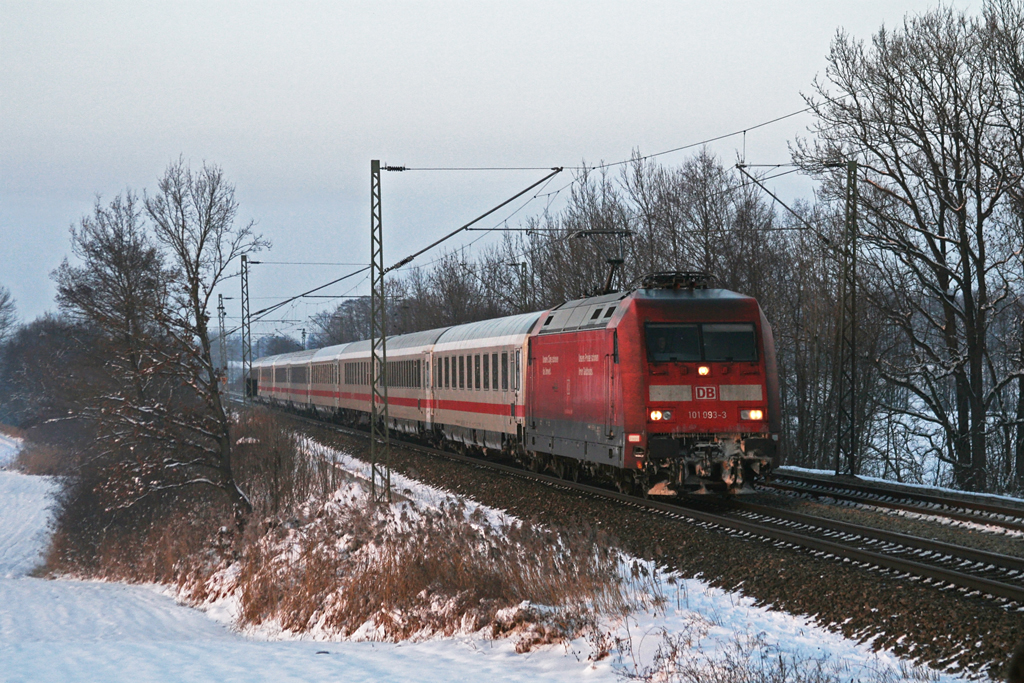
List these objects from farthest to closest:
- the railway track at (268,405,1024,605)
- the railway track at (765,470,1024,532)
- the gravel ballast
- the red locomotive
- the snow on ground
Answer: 1. the snow on ground
2. the red locomotive
3. the railway track at (765,470,1024,532)
4. the railway track at (268,405,1024,605)
5. the gravel ballast

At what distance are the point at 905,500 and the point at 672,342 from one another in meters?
4.50

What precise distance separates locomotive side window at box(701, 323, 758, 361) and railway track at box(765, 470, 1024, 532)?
109 inches

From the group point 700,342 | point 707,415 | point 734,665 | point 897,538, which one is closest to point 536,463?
point 707,415

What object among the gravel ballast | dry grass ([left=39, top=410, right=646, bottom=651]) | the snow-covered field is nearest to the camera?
the gravel ballast

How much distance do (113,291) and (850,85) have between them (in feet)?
84.4

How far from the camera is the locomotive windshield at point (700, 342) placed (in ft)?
48.1

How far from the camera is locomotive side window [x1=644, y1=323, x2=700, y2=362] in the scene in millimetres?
14625

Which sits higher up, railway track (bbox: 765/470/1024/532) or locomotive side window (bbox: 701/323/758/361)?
locomotive side window (bbox: 701/323/758/361)

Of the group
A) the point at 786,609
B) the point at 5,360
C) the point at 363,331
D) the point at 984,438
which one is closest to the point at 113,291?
the point at 984,438

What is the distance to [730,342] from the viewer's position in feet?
48.7

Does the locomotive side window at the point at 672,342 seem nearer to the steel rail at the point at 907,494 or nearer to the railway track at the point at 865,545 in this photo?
the railway track at the point at 865,545

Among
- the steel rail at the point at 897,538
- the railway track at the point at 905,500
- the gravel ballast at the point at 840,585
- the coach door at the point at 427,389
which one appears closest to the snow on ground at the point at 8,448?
the coach door at the point at 427,389

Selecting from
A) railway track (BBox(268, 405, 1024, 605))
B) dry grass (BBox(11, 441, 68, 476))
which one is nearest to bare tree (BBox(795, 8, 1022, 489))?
railway track (BBox(268, 405, 1024, 605))

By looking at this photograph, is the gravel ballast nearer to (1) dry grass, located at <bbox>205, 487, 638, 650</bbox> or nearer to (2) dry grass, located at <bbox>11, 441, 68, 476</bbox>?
(1) dry grass, located at <bbox>205, 487, 638, 650</bbox>
